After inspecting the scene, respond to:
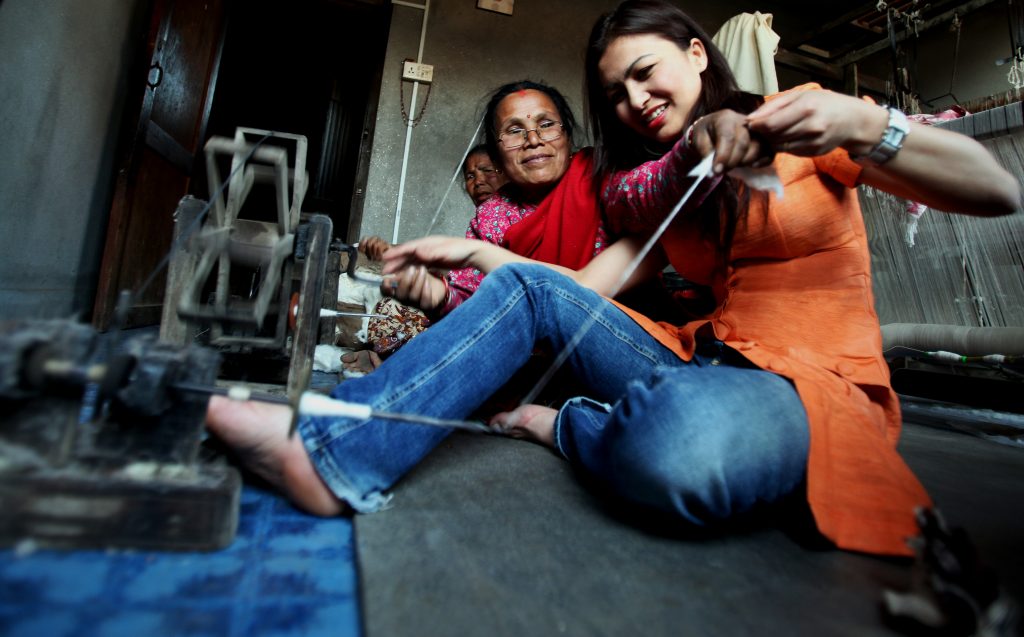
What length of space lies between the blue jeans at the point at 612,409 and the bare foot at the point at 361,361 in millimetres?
1540

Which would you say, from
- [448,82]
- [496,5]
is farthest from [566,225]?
[496,5]

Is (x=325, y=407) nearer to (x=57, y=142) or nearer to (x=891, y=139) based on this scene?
(x=891, y=139)

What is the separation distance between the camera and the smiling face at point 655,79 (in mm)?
1233

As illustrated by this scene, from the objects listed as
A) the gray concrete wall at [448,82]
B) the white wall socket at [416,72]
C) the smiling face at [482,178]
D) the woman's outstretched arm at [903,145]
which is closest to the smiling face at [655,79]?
the woman's outstretched arm at [903,145]

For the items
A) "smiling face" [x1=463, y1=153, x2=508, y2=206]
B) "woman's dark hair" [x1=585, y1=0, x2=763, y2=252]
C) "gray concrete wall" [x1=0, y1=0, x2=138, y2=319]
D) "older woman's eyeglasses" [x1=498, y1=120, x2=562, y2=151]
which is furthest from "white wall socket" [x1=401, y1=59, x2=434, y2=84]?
"woman's dark hair" [x1=585, y1=0, x2=763, y2=252]

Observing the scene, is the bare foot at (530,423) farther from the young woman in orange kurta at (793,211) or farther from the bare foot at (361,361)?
the bare foot at (361,361)

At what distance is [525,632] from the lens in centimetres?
60

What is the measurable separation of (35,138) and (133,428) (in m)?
2.16

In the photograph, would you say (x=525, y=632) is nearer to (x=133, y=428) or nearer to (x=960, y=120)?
(x=133, y=428)

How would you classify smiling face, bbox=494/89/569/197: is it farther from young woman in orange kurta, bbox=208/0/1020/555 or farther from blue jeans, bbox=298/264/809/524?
blue jeans, bbox=298/264/809/524

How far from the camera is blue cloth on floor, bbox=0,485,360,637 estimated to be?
56cm

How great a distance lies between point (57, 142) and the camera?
226 centimetres

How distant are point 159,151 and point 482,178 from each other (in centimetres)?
177

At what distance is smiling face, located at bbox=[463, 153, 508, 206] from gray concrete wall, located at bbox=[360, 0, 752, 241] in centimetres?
91
